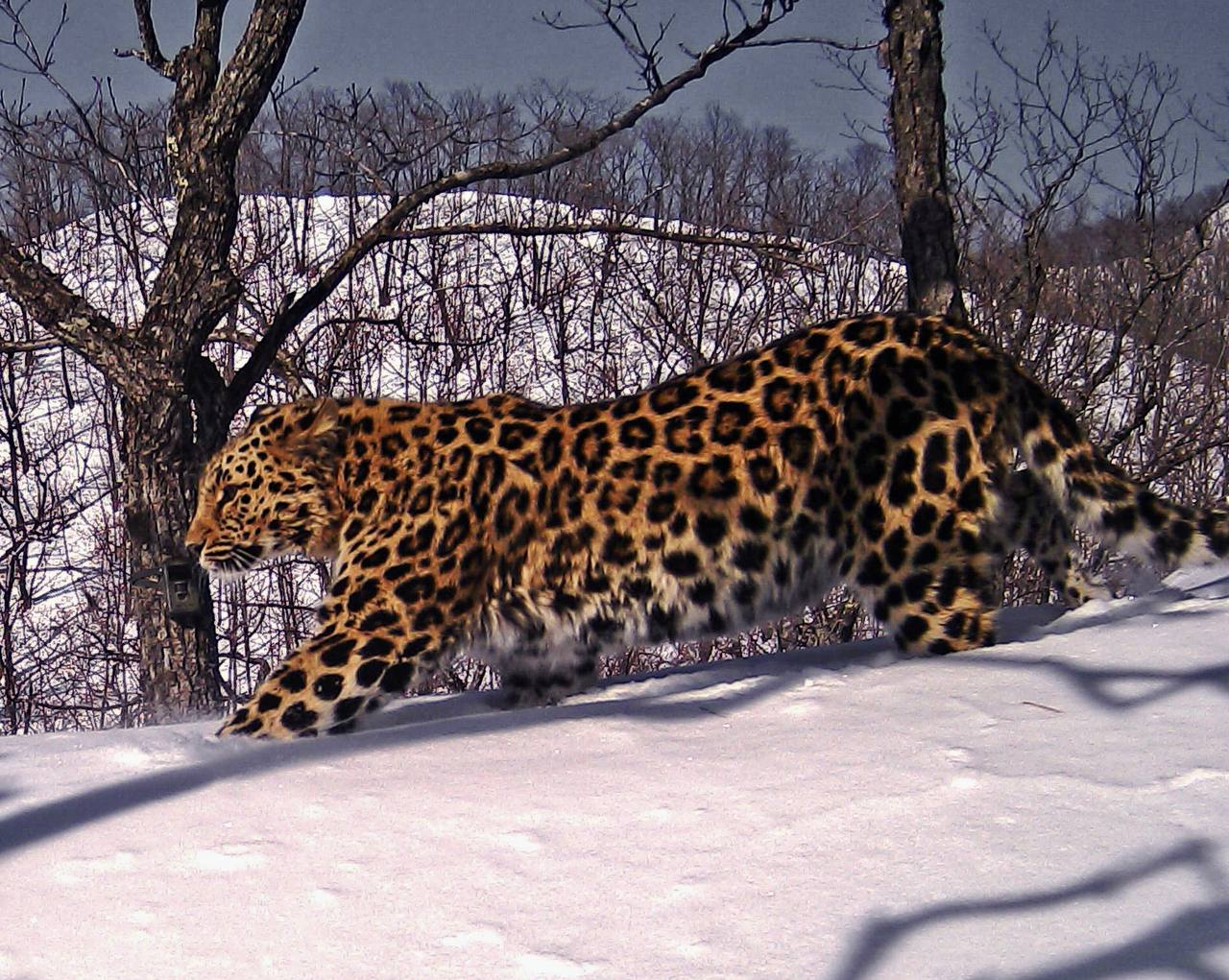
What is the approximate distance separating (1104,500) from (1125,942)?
3.17m

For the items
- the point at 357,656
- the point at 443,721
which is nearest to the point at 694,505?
the point at 443,721

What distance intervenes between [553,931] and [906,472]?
116 inches

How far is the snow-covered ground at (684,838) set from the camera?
9.93 ft

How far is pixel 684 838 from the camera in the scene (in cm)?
367

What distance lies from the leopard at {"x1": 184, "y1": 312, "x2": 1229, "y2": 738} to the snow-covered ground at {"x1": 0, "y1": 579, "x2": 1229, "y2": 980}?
0.51m

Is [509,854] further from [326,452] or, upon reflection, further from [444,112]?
[444,112]

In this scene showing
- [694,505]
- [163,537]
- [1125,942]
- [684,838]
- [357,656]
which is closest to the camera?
[1125,942]

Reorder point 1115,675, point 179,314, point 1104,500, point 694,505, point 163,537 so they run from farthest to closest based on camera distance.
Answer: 1. point 163,537
2. point 179,314
3. point 1104,500
4. point 694,505
5. point 1115,675

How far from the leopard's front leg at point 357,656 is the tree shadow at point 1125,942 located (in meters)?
2.65

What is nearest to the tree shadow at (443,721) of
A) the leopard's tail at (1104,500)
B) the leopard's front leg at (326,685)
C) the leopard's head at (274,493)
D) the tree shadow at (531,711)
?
the tree shadow at (531,711)

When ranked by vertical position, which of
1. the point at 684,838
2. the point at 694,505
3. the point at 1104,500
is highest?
the point at 694,505

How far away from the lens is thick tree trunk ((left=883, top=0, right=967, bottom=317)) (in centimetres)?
905

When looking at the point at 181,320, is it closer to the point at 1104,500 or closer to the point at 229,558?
the point at 229,558

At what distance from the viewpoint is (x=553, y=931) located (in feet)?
10.4
